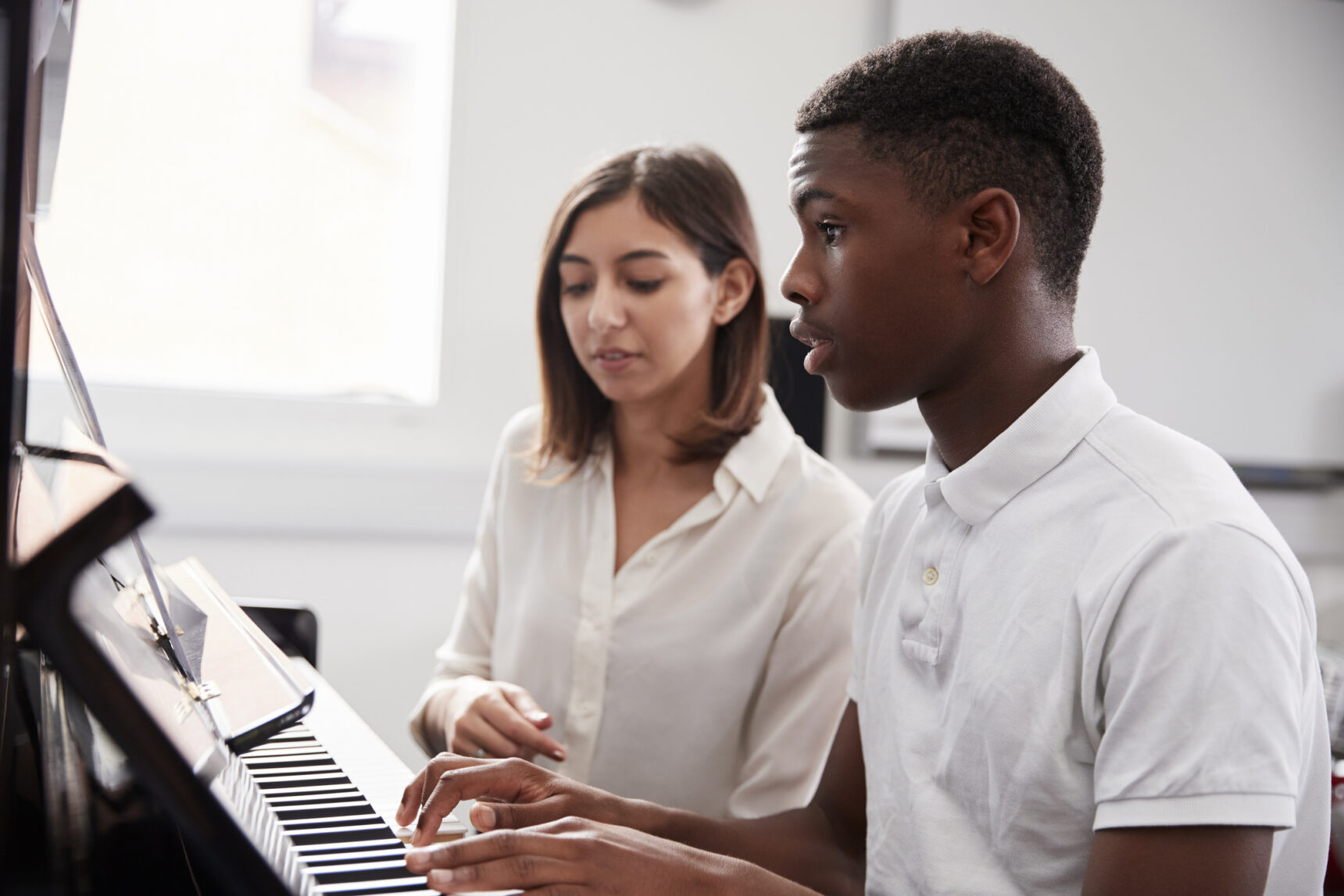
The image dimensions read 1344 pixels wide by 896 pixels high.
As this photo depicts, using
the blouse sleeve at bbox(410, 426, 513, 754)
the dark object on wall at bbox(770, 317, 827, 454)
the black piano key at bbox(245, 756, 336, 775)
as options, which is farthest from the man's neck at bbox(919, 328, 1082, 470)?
the dark object on wall at bbox(770, 317, 827, 454)

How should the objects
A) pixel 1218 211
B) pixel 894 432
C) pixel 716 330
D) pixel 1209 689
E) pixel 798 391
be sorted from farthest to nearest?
pixel 1218 211 → pixel 894 432 → pixel 798 391 → pixel 716 330 → pixel 1209 689

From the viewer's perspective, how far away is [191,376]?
2.49 m

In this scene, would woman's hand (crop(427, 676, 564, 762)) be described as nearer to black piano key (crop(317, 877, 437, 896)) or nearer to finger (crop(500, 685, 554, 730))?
finger (crop(500, 685, 554, 730))

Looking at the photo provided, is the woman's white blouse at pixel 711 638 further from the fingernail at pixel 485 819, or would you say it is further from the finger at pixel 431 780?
the fingernail at pixel 485 819

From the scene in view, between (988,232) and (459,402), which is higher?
(988,232)

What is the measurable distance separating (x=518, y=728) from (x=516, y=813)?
46cm

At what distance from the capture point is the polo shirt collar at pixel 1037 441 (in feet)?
2.98

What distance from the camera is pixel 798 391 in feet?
7.78

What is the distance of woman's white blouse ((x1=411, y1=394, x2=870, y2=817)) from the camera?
149 cm

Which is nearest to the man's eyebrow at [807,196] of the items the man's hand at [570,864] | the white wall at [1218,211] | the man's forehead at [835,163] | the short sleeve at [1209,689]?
the man's forehead at [835,163]

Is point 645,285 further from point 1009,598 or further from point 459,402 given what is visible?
point 459,402

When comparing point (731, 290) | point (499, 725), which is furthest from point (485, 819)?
point (731, 290)

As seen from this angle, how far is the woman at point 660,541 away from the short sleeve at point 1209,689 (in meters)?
0.72

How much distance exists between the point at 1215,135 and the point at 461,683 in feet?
7.58
